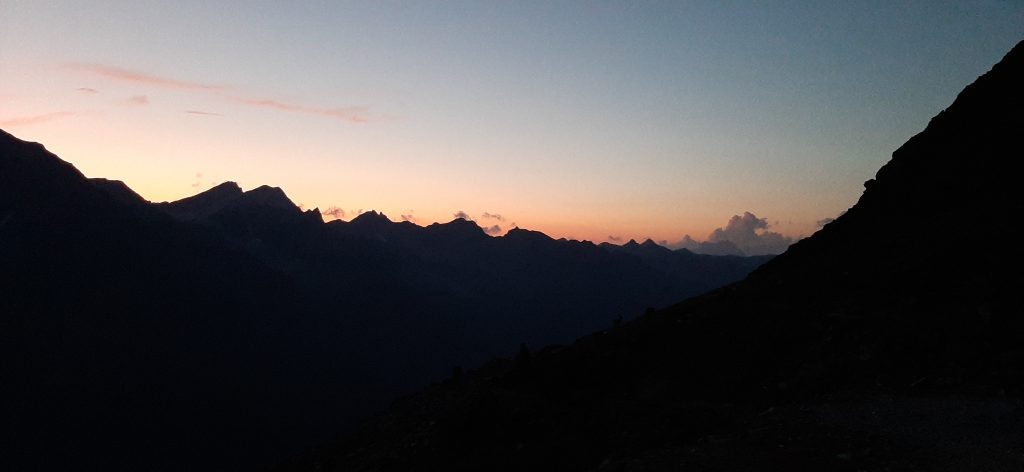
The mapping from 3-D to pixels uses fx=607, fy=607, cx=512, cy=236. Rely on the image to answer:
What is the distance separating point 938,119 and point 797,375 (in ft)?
83.1

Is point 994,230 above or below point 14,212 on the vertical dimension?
below

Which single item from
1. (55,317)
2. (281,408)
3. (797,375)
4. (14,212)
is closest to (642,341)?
(797,375)

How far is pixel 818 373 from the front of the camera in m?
18.5

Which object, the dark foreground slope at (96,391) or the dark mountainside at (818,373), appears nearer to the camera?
the dark mountainside at (818,373)

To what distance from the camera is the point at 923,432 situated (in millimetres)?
13641

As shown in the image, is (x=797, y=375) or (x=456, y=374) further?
(x=456, y=374)

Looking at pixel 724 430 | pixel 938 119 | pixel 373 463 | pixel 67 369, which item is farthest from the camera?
pixel 67 369

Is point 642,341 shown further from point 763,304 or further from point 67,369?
point 67,369

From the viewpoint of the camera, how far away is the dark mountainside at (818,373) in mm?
14094

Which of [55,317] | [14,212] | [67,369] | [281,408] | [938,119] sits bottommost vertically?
[281,408]

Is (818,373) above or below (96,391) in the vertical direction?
above

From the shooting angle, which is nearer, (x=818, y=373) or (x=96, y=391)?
(x=818, y=373)

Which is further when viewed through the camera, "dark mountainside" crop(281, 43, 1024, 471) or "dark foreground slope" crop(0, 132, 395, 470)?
"dark foreground slope" crop(0, 132, 395, 470)

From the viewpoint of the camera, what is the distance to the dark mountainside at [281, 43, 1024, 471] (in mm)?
14094
